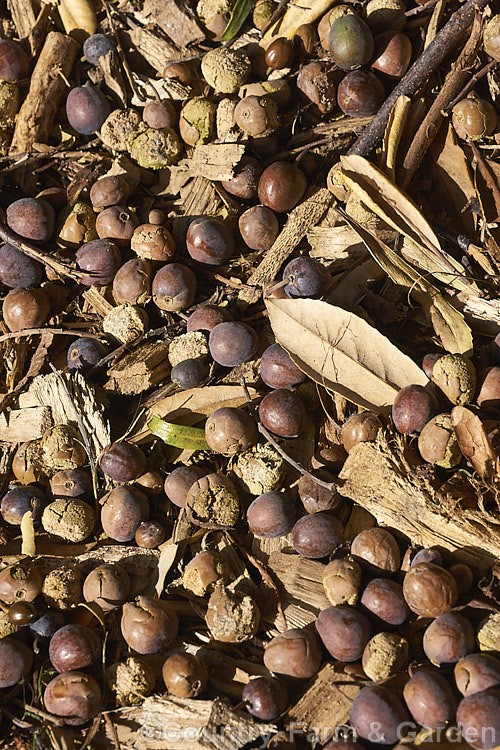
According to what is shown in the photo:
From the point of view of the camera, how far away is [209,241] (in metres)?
2.90

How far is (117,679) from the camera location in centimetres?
226

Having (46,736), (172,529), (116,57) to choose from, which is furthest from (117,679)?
(116,57)

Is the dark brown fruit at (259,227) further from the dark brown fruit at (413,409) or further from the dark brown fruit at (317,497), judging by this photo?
the dark brown fruit at (317,497)

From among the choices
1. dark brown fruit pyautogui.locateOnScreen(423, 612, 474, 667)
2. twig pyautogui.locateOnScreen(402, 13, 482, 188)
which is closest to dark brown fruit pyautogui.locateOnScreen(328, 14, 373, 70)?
twig pyautogui.locateOnScreen(402, 13, 482, 188)

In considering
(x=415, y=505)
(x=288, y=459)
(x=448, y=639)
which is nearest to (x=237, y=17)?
(x=288, y=459)

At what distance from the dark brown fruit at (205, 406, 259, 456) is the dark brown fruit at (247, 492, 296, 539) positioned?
227 mm

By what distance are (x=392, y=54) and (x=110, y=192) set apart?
1478 millimetres

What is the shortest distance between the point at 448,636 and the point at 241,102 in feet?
7.92

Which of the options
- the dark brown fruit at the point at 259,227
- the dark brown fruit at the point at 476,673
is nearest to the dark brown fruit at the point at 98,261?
the dark brown fruit at the point at 259,227

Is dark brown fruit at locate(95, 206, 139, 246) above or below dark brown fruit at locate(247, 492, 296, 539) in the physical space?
above

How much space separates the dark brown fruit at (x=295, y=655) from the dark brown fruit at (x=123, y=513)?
2.38 ft

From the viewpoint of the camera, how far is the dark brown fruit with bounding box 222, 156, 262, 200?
299 cm

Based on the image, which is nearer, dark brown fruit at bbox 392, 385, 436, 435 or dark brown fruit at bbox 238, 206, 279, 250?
dark brown fruit at bbox 392, 385, 436, 435

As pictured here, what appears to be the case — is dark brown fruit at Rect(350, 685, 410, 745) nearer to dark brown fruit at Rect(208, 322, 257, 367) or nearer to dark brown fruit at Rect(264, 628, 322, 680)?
dark brown fruit at Rect(264, 628, 322, 680)
